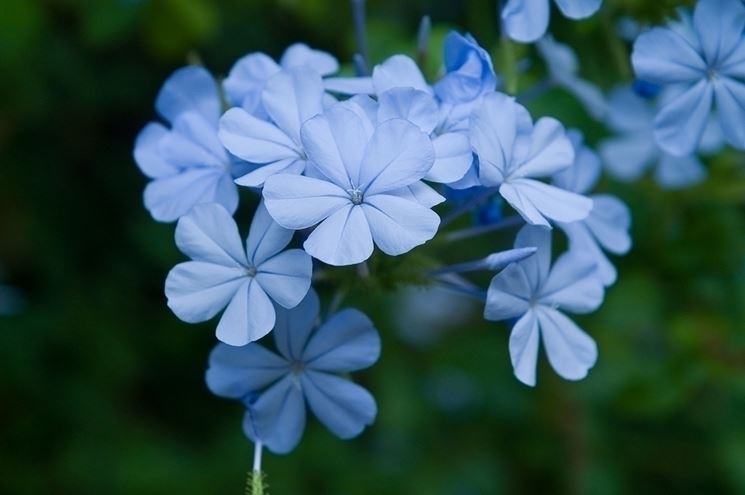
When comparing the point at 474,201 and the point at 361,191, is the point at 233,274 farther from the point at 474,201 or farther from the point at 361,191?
the point at 474,201

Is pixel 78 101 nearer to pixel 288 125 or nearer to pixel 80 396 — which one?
pixel 80 396

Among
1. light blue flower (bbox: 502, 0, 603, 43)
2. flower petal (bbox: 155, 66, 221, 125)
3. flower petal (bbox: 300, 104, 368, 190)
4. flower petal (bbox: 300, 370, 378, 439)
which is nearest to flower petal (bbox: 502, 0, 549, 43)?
light blue flower (bbox: 502, 0, 603, 43)

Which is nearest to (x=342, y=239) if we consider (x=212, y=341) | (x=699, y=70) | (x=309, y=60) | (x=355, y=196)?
(x=355, y=196)

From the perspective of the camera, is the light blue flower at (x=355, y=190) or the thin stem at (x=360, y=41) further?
the thin stem at (x=360, y=41)

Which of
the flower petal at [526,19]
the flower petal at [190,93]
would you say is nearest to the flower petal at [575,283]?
the flower petal at [526,19]

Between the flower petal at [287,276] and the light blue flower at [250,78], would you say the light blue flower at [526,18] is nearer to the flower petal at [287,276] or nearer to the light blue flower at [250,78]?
the light blue flower at [250,78]

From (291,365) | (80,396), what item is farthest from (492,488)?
(291,365)

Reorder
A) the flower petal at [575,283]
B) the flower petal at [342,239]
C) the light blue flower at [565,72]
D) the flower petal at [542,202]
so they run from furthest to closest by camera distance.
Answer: the light blue flower at [565,72], the flower petal at [575,283], the flower petal at [542,202], the flower petal at [342,239]
